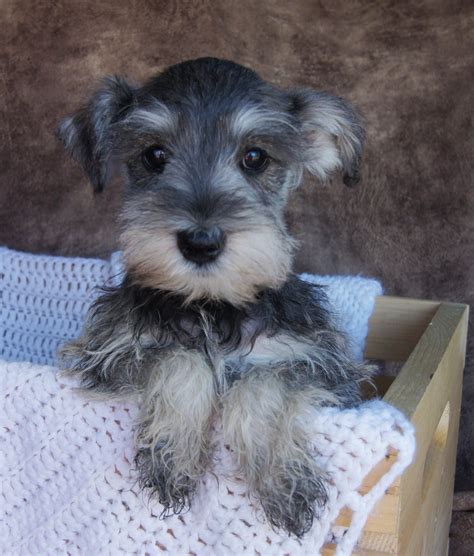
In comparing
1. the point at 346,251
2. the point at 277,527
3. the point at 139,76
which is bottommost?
the point at 346,251

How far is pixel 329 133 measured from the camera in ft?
5.88

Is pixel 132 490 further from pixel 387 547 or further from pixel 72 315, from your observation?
pixel 72 315

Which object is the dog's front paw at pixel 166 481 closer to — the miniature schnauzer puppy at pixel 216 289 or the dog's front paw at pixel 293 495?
the miniature schnauzer puppy at pixel 216 289

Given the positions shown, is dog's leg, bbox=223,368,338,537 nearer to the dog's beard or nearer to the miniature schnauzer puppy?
the miniature schnauzer puppy

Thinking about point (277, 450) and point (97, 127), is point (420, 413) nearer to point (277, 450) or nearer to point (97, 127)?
point (277, 450)

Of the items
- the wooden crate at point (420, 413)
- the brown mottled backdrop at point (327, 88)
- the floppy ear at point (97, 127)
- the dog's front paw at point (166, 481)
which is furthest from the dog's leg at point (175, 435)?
the brown mottled backdrop at point (327, 88)

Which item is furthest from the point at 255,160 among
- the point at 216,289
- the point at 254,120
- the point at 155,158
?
the point at 216,289

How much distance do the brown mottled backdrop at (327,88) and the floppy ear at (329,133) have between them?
0.73 metres

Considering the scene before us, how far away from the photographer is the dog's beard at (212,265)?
1.33 m

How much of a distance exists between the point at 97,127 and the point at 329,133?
56cm

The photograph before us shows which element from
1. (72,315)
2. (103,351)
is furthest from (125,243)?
(72,315)

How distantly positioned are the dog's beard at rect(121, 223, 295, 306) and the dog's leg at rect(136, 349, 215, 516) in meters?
0.16

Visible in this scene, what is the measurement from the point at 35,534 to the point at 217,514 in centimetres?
50

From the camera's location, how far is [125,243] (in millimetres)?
1419
